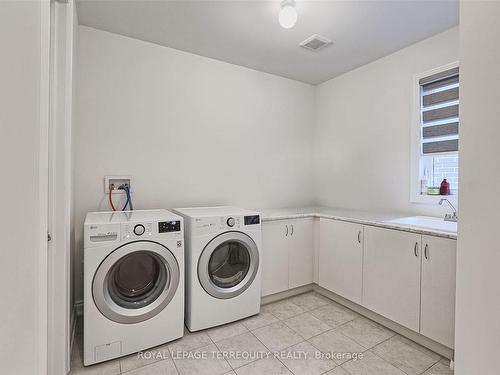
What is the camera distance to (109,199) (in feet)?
7.34

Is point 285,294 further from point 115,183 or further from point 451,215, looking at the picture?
point 115,183

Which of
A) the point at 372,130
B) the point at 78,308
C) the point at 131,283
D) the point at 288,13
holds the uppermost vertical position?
the point at 288,13

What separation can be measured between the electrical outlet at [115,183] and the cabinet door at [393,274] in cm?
213

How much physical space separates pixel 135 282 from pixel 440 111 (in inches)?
115

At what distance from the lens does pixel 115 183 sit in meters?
2.26

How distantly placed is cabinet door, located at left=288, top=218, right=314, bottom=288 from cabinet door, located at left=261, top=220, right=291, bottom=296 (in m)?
0.06

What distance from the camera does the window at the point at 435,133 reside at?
221 cm

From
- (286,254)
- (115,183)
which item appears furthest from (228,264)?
(115,183)

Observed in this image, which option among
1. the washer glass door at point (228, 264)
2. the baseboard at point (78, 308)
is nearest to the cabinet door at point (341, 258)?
the washer glass door at point (228, 264)

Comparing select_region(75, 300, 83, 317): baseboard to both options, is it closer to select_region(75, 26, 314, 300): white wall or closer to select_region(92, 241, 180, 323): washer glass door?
select_region(75, 26, 314, 300): white wall

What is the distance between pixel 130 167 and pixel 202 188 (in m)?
0.71

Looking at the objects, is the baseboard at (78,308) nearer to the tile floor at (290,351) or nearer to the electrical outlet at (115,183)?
the tile floor at (290,351)

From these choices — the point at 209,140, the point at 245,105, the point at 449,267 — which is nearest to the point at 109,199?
the point at 209,140

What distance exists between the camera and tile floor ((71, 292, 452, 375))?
1.62m
